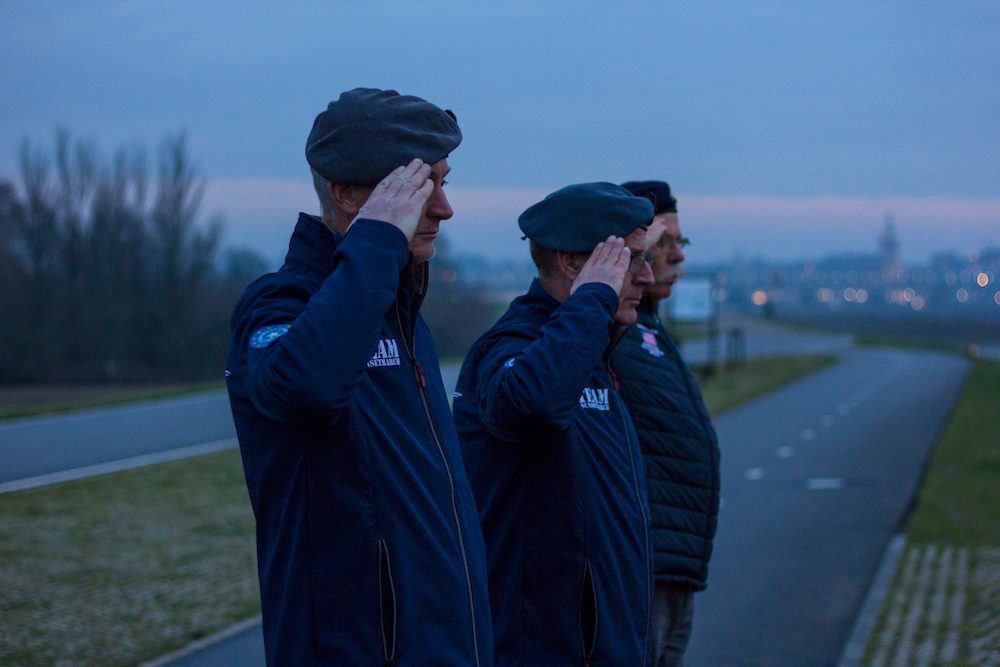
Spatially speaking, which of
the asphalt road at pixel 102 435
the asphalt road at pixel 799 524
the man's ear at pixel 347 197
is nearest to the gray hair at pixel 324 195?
the man's ear at pixel 347 197

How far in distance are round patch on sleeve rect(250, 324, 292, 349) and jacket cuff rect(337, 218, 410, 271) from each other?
171 mm

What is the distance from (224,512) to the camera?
34.9ft

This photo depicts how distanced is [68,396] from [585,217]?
73.7ft

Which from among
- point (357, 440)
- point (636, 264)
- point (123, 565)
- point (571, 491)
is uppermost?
point (636, 264)

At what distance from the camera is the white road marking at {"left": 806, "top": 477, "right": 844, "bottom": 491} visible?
13.0 m

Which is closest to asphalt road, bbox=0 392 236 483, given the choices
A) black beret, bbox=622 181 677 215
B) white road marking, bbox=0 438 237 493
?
white road marking, bbox=0 438 237 493

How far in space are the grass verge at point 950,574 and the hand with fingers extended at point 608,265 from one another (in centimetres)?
439

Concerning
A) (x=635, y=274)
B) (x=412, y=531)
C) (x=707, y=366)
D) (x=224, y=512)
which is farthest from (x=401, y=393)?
(x=707, y=366)

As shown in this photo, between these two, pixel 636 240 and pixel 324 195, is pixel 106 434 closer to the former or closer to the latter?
pixel 636 240

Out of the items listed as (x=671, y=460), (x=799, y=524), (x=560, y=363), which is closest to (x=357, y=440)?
(x=560, y=363)

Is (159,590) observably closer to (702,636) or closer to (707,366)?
(702,636)

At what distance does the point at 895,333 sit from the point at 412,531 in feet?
299

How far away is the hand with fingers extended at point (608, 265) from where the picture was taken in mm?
2904

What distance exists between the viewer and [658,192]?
15.0ft
